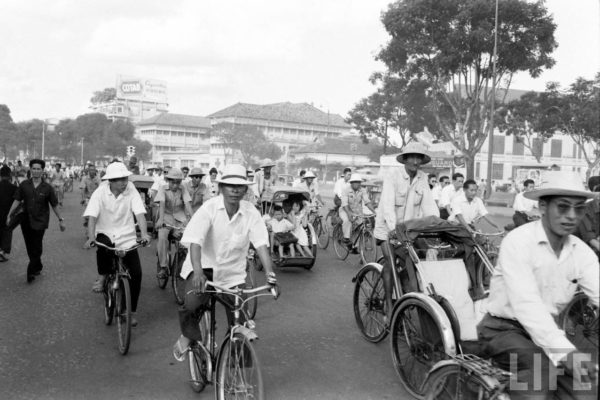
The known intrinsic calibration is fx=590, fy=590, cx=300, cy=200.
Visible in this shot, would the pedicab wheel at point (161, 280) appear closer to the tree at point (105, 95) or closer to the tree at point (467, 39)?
the tree at point (467, 39)

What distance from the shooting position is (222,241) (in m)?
4.22

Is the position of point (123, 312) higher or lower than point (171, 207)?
lower

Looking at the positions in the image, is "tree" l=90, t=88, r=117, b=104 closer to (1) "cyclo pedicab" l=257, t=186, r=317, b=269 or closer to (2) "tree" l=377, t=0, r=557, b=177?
(2) "tree" l=377, t=0, r=557, b=177

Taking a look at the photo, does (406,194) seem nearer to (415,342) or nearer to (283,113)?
(415,342)

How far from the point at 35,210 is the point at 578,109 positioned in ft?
90.3

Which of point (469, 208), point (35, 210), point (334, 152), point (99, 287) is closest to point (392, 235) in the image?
point (99, 287)

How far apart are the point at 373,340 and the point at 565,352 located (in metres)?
3.18

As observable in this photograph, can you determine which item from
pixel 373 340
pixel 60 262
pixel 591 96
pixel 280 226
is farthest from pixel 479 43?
pixel 373 340

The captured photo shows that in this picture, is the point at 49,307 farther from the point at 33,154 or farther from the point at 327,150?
the point at 33,154

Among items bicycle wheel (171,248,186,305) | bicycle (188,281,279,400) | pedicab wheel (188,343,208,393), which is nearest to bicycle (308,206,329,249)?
bicycle wheel (171,248,186,305)

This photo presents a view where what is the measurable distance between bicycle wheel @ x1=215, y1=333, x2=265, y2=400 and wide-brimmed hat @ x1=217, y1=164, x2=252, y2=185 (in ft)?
3.44

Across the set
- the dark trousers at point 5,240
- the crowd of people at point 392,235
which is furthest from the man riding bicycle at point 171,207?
the dark trousers at point 5,240

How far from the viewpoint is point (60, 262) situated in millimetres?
10375

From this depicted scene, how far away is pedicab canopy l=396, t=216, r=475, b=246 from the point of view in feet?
15.9
